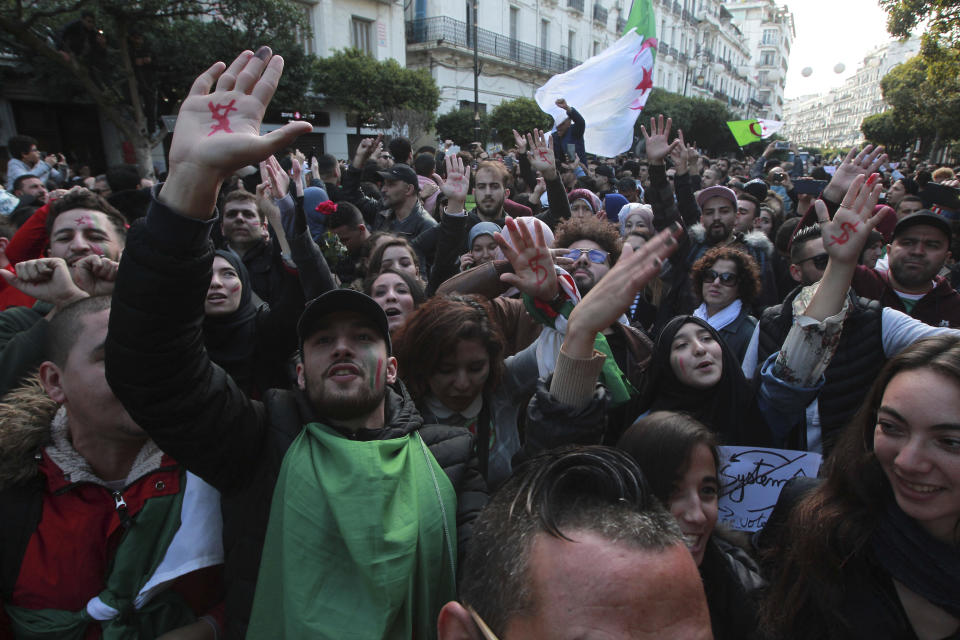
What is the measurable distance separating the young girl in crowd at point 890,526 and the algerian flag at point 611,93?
672 centimetres

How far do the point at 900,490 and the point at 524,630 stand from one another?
3.78 feet

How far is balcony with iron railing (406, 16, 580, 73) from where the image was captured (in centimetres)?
2652

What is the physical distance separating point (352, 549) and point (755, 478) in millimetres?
1576

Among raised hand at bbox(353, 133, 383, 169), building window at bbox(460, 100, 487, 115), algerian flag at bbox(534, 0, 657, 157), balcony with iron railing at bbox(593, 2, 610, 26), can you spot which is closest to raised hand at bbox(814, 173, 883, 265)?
raised hand at bbox(353, 133, 383, 169)

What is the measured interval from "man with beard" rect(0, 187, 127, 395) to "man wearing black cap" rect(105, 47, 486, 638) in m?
0.83

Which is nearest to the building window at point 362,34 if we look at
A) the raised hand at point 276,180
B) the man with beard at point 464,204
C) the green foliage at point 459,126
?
the green foliage at point 459,126

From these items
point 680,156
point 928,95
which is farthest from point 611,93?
point 928,95

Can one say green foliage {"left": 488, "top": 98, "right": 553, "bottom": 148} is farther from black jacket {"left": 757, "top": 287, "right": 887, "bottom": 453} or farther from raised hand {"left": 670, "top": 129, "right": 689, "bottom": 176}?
black jacket {"left": 757, "top": 287, "right": 887, "bottom": 453}

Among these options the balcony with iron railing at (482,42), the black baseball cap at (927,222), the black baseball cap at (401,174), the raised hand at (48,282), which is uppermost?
the balcony with iron railing at (482,42)

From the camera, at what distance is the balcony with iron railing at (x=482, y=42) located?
87.0 feet

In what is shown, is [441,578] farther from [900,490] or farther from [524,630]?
[900,490]

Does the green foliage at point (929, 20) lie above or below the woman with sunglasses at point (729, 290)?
above

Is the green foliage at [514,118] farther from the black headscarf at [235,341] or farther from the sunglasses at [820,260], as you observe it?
the black headscarf at [235,341]

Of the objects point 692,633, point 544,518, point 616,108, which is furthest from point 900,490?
point 616,108
